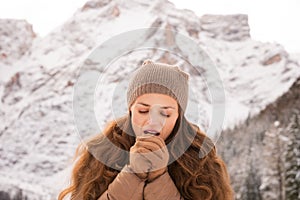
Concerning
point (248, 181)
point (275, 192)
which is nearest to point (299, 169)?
point (275, 192)

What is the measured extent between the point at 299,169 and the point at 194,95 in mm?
21573

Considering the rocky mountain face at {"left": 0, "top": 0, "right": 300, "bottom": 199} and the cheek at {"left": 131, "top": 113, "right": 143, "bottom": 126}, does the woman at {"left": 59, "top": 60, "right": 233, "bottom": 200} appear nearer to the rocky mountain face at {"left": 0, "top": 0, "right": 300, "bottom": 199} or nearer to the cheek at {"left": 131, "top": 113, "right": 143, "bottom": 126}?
the cheek at {"left": 131, "top": 113, "right": 143, "bottom": 126}

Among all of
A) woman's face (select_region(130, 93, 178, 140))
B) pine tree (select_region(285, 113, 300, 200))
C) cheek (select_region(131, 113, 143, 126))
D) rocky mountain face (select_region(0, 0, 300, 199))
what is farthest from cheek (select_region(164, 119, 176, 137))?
rocky mountain face (select_region(0, 0, 300, 199))

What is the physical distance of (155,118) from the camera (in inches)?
73.3

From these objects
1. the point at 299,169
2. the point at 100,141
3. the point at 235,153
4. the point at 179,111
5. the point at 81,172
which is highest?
the point at 179,111

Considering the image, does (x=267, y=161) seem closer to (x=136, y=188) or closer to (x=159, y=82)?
(x=159, y=82)

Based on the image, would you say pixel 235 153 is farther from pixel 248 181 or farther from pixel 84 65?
pixel 84 65

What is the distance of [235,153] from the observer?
1655 inches

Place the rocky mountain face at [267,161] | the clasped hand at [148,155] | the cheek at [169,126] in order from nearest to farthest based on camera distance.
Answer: the clasped hand at [148,155], the cheek at [169,126], the rocky mountain face at [267,161]

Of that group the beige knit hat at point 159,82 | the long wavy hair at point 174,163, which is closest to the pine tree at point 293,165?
the long wavy hair at point 174,163

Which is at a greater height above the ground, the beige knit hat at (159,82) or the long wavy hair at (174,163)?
the beige knit hat at (159,82)

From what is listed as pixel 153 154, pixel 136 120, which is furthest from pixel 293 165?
pixel 153 154

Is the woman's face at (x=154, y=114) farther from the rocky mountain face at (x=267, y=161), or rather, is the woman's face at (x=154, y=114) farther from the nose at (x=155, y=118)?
the rocky mountain face at (x=267, y=161)

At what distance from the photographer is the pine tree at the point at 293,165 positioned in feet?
73.9
